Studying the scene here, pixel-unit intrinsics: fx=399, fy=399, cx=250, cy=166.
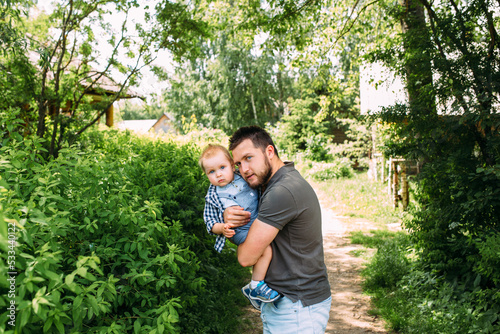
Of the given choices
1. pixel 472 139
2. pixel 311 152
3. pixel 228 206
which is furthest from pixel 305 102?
pixel 228 206

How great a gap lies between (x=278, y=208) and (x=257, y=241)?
0.23 metres

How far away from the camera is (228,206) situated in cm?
266

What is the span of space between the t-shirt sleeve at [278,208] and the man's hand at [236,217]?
25cm

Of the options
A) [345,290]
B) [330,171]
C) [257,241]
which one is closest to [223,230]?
[257,241]

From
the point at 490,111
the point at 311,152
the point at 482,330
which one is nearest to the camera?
the point at 482,330

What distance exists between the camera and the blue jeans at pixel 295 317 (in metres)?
2.35

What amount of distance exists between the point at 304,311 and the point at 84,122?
612 cm

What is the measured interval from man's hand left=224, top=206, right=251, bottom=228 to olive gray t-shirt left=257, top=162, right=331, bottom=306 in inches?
8.0

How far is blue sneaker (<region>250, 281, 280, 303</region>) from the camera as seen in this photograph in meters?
2.37

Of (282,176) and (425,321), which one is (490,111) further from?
(282,176)

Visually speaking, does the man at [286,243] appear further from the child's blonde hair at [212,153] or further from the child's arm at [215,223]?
the child's blonde hair at [212,153]

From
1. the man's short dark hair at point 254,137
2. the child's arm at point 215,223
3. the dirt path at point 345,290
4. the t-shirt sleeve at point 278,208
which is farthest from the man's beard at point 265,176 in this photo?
the dirt path at point 345,290

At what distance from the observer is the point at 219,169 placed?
112 inches

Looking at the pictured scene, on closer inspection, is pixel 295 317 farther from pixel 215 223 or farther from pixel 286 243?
pixel 215 223
